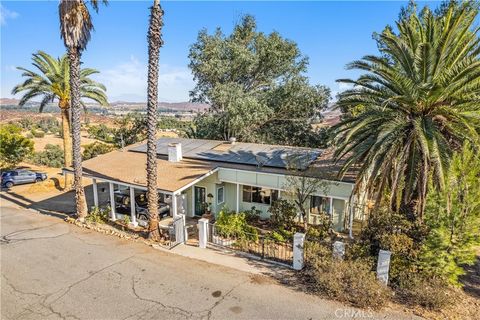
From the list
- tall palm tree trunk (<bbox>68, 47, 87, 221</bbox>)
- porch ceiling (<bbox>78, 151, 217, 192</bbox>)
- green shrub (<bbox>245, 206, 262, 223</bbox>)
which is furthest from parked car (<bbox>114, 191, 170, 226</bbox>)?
green shrub (<bbox>245, 206, 262, 223</bbox>)

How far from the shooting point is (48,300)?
10.0 metres

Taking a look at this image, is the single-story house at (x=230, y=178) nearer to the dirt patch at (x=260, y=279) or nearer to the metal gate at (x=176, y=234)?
the metal gate at (x=176, y=234)

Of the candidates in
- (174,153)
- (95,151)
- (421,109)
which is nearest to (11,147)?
(95,151)

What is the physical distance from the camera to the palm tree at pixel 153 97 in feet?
43.6

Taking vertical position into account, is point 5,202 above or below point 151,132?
below

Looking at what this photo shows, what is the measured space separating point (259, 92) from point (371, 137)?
22.1 m

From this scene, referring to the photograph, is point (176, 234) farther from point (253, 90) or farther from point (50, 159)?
point (50, 159)

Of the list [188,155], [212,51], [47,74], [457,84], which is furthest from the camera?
[212,51]

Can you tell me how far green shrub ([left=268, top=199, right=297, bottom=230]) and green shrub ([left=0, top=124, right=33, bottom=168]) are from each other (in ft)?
90.0

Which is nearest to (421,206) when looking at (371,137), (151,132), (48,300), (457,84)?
(371,137)

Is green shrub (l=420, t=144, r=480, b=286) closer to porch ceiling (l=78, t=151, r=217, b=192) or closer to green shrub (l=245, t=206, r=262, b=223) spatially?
green shrub (l=245, t=206, r=262, b=223)

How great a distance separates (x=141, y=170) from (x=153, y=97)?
20.2 ft

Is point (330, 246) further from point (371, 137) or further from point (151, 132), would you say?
point (151, 132)

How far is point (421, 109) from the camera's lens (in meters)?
10.8
